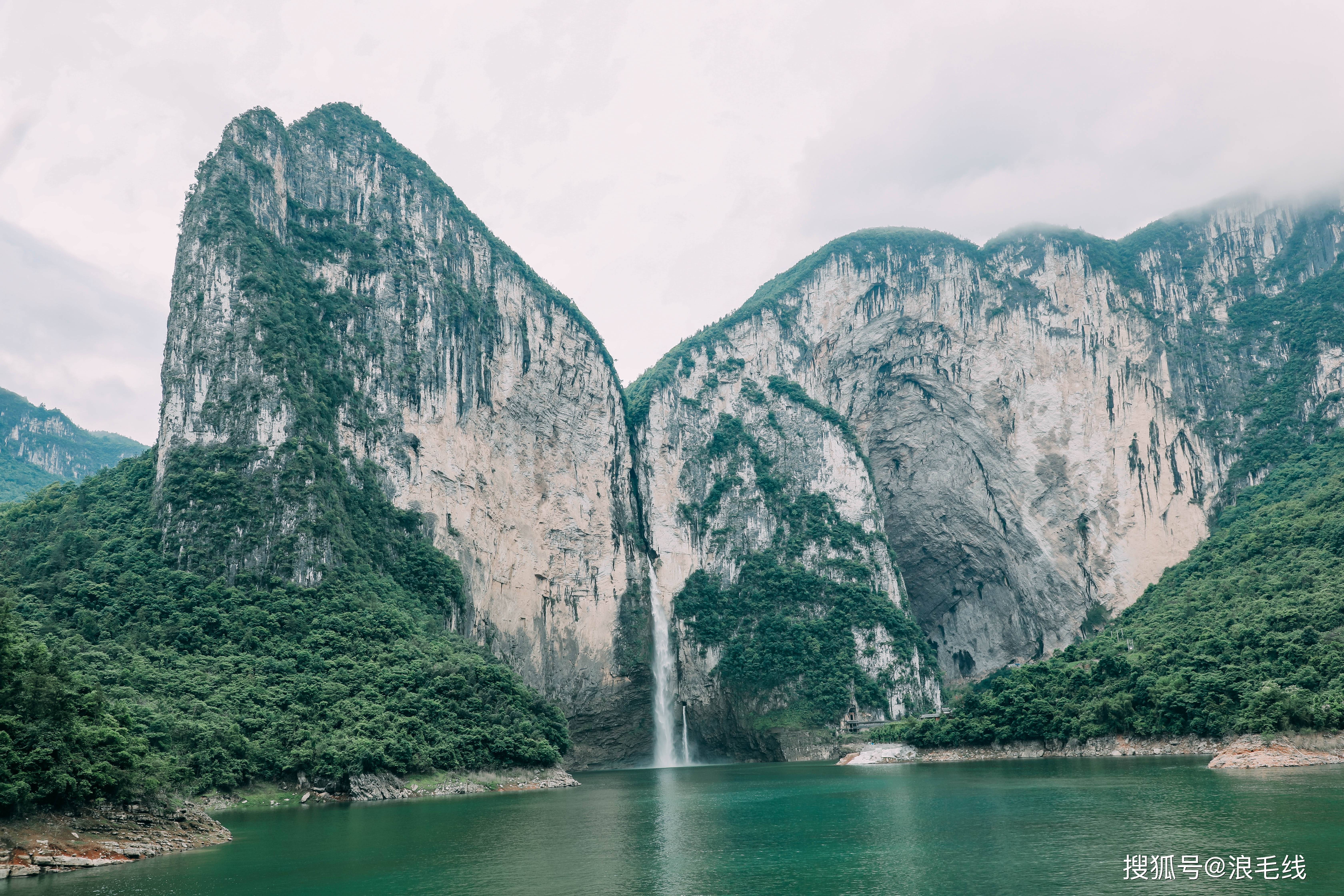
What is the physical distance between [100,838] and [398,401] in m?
50.7

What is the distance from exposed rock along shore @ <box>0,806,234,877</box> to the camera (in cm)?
2488

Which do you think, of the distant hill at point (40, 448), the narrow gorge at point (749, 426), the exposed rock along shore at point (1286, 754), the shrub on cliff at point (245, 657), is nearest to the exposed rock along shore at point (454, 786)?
the shrub on cliff at point (245, 657)

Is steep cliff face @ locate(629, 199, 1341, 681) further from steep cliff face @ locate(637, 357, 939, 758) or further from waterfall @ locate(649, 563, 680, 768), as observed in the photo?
waterfall @ locate(649, 563, 680, 768)

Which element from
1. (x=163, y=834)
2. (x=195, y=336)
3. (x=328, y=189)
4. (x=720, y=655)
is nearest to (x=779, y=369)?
(x=720, y=655)

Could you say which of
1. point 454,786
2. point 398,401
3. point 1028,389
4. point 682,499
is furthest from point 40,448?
point 1028,389

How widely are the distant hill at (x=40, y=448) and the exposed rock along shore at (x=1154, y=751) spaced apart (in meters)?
115

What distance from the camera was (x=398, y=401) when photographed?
75812mm

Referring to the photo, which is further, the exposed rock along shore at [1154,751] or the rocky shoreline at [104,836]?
the exposed rock along shore at [1154,751]

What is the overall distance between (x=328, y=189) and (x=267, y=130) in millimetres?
6278

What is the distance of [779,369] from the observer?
334 ft

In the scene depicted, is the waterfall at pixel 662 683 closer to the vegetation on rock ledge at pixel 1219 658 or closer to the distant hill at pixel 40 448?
the vegetation on rock ledge at pixel 1219 658

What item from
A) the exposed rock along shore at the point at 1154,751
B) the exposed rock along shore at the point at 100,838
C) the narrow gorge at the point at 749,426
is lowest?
the exposed rock along shore at the point at 1154,751

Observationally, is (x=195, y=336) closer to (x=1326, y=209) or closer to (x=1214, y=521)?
(x=1214, y=521)

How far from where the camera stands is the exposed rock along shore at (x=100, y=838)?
2488 centimetres
